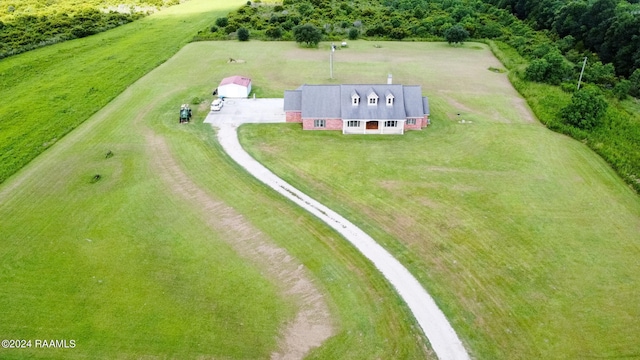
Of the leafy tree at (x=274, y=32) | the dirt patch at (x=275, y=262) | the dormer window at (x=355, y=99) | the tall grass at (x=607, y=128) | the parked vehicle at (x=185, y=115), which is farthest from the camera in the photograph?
the leafy tree at (x=274, y=32)

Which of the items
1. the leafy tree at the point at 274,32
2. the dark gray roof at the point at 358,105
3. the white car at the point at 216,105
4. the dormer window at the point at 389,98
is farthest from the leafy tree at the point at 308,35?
the dormer window at the point at 389,98

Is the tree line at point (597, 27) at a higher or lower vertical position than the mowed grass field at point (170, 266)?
higher

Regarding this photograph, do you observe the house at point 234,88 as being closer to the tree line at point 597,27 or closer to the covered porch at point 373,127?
the covered porch at point 373,127

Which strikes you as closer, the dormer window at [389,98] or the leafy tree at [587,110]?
the dormer window at [389,98]

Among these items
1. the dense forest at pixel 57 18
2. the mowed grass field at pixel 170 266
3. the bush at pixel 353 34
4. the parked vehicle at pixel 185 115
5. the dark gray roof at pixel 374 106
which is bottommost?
the mowed grass field at pixel 170 266

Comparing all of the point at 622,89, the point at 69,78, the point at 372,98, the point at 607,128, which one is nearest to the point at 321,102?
the point at 372,98

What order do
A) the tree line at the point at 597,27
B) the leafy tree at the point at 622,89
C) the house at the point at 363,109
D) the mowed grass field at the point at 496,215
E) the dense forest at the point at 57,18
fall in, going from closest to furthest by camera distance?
the mowed grass field at the point at 496,215
the house at the point at 363,109
the leafy tree at the point at 622,89
the tree line at the point at 597,27
the dense forest at the point at 57,18

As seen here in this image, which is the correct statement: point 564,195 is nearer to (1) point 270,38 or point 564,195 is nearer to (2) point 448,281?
(2) point 448,281
